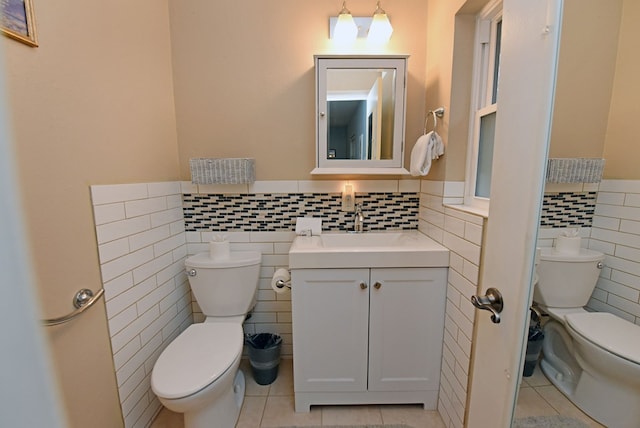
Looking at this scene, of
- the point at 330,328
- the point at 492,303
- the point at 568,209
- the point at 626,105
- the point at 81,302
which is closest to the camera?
the point at 626,105

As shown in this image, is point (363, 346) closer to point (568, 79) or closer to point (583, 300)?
point (583, 300)

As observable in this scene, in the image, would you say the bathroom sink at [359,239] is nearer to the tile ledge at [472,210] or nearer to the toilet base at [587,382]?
the tile ledge at [472,210]

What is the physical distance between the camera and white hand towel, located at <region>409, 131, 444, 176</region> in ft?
4.30

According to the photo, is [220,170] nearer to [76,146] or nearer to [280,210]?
[280,210]

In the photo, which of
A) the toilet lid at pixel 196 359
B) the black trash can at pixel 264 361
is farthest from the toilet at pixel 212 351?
the black trash can at pixel 264 361

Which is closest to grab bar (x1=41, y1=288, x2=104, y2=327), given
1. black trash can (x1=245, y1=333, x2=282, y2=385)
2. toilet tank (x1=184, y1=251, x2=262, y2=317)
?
toilet tank (x1=184, y1=251, x2=262, y2=317)

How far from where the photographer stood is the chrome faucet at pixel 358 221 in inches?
63.4

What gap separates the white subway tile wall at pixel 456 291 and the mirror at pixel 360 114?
1.16 feet

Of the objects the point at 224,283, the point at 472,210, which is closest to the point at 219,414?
the point at 224,283

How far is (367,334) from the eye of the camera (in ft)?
4.26

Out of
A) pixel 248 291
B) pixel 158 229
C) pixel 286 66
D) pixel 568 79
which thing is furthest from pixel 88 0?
pixel 568 79

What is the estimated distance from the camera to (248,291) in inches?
59.2

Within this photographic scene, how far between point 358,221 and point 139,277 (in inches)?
47.6

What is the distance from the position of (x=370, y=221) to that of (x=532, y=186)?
1096mm
